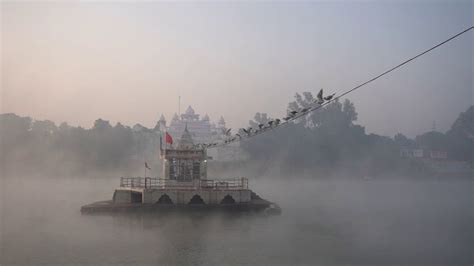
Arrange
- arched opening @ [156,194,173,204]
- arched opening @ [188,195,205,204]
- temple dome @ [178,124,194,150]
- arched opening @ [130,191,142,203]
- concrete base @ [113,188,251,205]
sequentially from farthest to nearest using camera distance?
temple dome @ [178,124,194,150] → arched opening @ [130,191,142,203] → arched opening @ [188,195,205,204] → arched opening @ [156,194,173,204] → concrete base @ [113,188,251,205]

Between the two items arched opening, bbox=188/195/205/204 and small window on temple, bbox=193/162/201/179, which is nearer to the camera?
arched opening, bbox=188/195/205/204

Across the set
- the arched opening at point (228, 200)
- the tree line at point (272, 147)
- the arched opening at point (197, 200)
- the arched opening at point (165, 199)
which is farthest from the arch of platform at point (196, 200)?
the tree line at point (272, 147)

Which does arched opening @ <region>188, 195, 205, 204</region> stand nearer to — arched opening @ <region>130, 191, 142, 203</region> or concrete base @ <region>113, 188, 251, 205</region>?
concrete base @ <region>113, 188, 251, 205</region>

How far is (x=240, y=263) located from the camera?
1198 inches

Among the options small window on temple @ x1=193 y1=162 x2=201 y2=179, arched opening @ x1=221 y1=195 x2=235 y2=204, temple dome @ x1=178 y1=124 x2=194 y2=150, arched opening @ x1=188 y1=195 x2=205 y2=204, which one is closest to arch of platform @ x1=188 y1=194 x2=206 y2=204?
arched opening @ x1=188 y1=195 x2=205 y2=204

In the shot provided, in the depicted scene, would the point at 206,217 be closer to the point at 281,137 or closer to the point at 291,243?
the point at 291,243

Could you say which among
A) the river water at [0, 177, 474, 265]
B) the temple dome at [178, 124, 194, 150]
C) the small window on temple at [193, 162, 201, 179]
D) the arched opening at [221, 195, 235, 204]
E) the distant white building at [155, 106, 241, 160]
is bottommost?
the river water at [0, 177, 474, 265]

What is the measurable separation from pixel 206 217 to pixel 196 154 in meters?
8.20

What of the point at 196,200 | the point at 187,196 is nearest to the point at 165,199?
the point at 187,196

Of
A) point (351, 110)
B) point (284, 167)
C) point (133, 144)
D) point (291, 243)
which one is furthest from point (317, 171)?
point (291, 243)

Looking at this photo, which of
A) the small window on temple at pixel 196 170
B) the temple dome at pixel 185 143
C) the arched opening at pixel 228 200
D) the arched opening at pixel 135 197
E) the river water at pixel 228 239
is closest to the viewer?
the river water at pixel 228 239

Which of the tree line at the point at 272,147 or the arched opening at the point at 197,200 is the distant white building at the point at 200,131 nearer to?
the tree line at the point at 272,147

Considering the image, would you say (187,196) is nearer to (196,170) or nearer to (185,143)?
(196,170)

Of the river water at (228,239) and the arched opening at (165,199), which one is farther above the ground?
the arched opening at (165,199)
